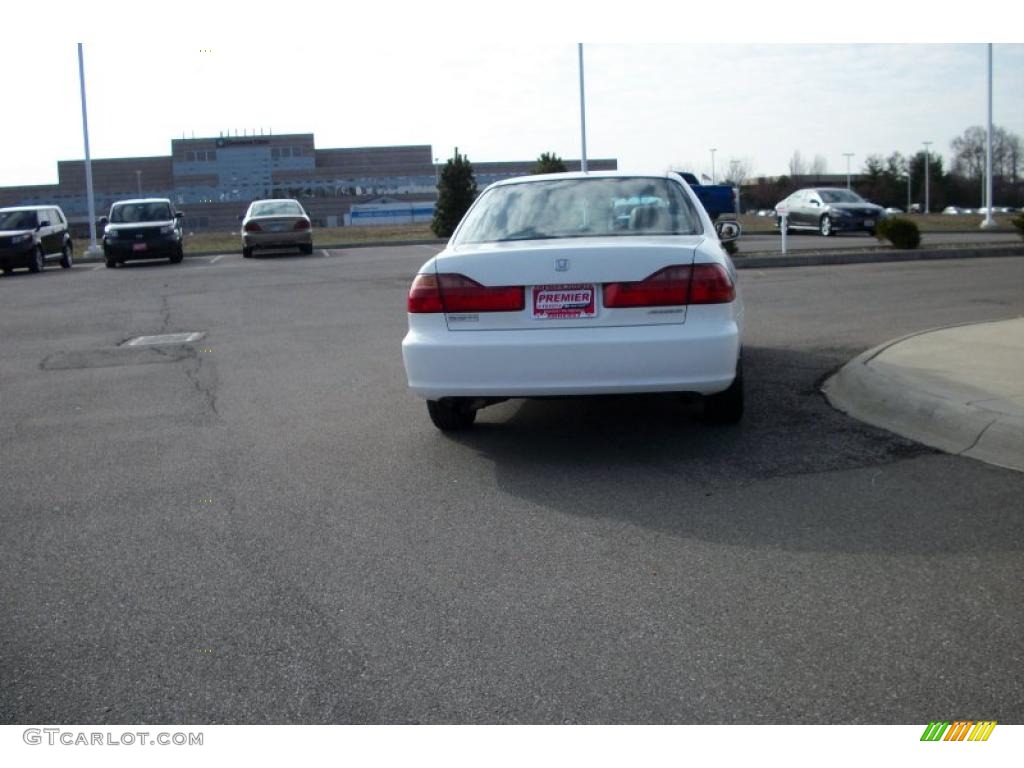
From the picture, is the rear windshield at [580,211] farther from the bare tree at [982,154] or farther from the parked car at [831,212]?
the bare tree at [982,154]

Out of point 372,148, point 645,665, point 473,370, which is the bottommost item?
point 645,665

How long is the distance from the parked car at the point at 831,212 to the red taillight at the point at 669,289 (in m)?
25.6

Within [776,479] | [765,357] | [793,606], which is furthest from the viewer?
[765,357]

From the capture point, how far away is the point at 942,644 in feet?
12.3

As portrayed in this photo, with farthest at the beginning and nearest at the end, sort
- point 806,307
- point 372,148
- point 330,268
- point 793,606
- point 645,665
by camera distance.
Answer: point 372,148, point 330,268, point 806,307, point 793,606, point 645,665

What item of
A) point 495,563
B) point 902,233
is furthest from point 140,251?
point 495,563

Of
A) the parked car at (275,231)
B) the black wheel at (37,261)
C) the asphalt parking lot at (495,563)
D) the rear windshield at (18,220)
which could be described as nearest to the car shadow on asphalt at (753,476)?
the asphalt parking lot at (495,563)

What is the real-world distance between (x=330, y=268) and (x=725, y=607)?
Result: 64.3ft

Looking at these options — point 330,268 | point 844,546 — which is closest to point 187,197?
point 330,268

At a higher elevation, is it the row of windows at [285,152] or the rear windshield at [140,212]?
the row of windows at [285,152]

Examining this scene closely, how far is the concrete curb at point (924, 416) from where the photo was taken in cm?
614

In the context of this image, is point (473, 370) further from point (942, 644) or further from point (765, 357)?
point (765, 357)

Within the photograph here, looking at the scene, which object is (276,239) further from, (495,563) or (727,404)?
(495,563)

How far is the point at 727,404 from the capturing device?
6957 millimetres
